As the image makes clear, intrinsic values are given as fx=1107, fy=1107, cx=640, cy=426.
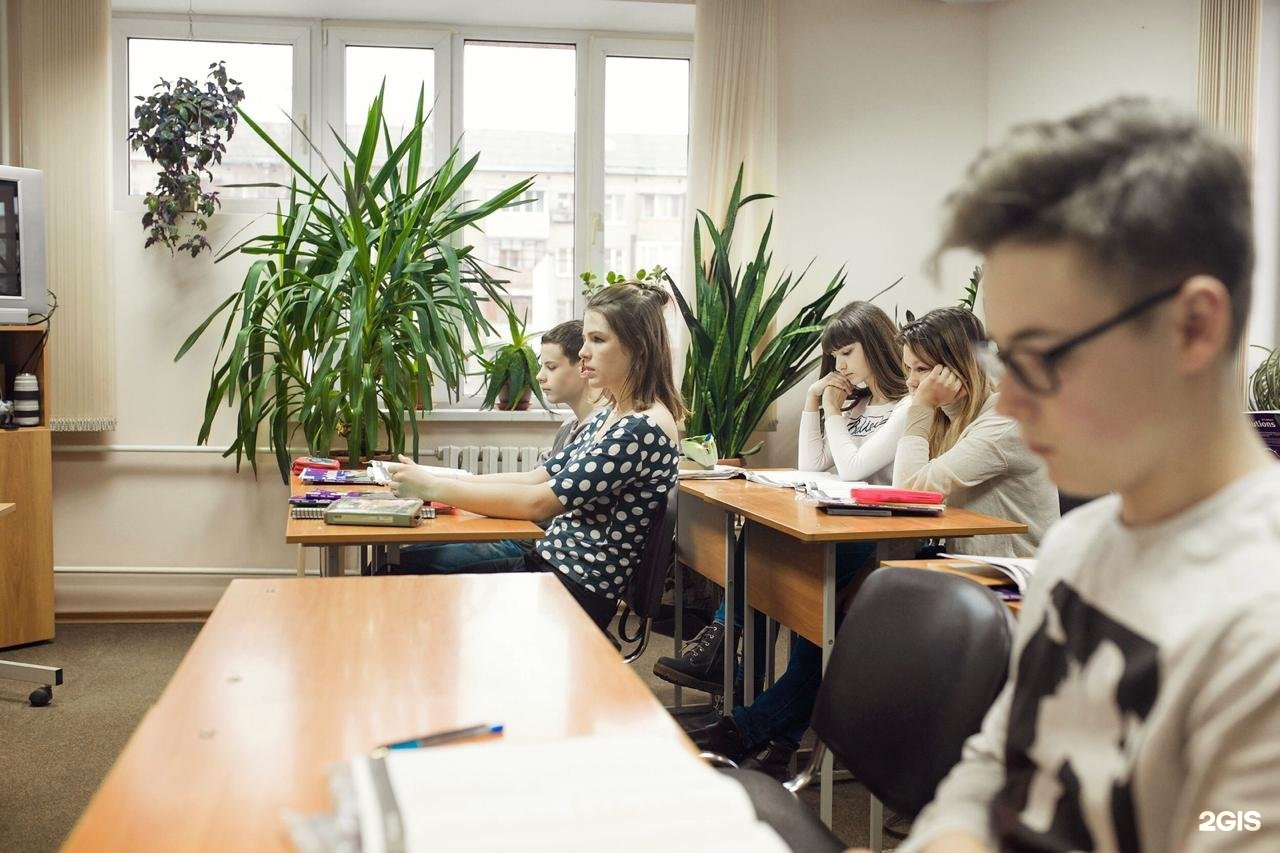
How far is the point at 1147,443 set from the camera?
724 mm

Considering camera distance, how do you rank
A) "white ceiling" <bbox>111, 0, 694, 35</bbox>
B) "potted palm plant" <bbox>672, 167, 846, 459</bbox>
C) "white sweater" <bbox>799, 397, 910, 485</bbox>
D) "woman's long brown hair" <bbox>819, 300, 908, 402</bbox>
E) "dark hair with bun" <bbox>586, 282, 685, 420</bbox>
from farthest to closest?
"white ceiling" <bbox>111, 0, 694, 35</bbox>, "potted palm plant" <bbox>672, 167, 846, 459</bbox>, "woman's long brown hair" <bbox>819, 300, 908, 402</bbox>, "white sweater" <bbox>799, 397, 910, 485</bbox>, "dark hair with bun" <bbox>586, 282, 685, 420</bbox>

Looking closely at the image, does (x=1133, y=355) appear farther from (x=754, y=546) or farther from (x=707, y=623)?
(x=707, y=623)

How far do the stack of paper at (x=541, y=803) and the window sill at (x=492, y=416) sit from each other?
403 cm

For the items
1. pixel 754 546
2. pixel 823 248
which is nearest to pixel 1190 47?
pixel 823 248

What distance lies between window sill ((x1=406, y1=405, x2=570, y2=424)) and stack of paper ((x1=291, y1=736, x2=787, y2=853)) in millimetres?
4026

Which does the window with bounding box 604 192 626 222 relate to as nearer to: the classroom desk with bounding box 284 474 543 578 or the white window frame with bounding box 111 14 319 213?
the white window frame with bounding box 111 14 319 213

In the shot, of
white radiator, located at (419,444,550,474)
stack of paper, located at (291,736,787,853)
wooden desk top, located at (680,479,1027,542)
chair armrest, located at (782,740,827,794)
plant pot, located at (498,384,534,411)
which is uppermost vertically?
plant pot, located at (498,384,534,411)

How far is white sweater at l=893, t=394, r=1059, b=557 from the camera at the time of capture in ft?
8.93

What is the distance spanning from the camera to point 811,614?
2.64m

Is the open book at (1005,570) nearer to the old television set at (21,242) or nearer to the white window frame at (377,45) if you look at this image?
the old television set at (21,242)

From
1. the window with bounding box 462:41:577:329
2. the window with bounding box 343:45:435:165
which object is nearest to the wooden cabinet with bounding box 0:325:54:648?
the window with bounding box 343:45:435:165

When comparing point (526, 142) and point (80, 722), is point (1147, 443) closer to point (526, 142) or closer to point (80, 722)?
point (80, 722)

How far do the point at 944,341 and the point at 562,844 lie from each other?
2454 mm

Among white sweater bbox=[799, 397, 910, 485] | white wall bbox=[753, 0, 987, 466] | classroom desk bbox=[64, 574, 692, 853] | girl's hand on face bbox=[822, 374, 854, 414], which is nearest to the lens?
classroom desk bbox=[64, 574, 692, 853]
